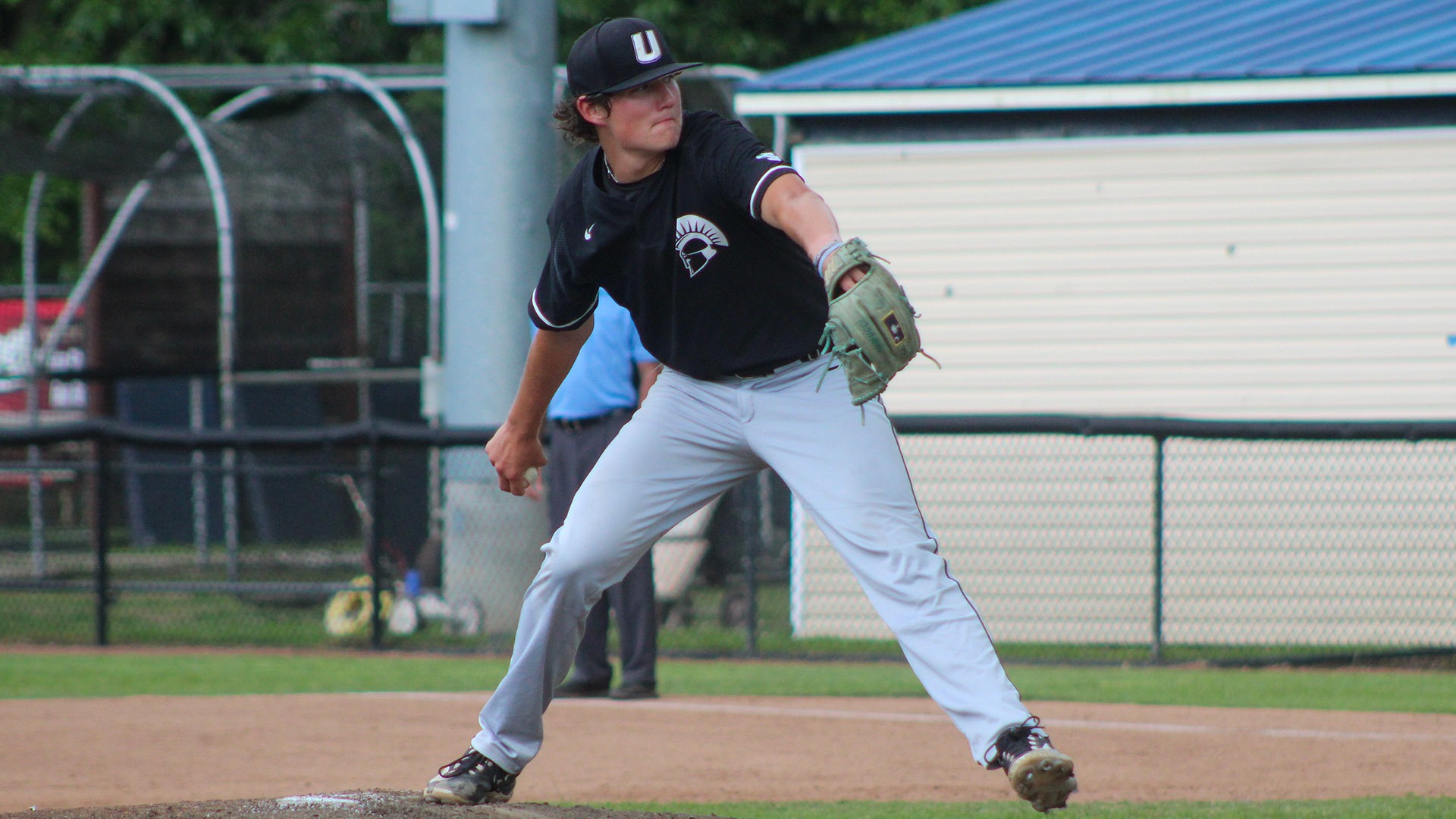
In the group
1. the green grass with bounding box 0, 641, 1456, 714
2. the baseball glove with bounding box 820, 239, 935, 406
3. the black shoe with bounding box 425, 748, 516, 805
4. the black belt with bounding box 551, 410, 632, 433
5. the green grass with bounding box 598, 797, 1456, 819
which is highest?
the baseball glove with bounding box 820, 239, 935, 406

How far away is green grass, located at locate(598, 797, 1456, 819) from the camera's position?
184 inches

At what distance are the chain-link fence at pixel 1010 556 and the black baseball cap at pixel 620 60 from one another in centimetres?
507

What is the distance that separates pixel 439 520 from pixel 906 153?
166 inches

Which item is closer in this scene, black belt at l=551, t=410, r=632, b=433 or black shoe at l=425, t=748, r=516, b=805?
black shoe at l=425, t=748, r=516, b=805

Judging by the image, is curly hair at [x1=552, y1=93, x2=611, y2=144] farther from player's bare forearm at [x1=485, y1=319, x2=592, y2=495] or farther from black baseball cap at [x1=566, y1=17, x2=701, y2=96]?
player's bare forearm at [x1=485, y1=319, x2=592, y2=495]

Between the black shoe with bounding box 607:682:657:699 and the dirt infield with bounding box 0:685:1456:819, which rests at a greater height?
the dirt infield with bounding box 0:685:1456:819

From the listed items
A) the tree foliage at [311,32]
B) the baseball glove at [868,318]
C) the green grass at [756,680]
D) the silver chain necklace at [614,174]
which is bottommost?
the green grass at [756,680]

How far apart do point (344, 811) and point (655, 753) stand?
1.84 m

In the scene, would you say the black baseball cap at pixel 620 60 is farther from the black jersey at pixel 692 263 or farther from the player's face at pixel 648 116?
the black jersey at pixel 692 263

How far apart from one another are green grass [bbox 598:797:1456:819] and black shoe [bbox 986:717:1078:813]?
1.14 metres

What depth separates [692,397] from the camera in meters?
4.24

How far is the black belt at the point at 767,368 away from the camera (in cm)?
412

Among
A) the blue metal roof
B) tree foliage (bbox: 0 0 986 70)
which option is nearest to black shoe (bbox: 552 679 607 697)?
the blue metal roof

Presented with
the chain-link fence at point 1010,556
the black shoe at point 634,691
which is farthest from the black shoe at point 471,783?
the chain-link fence at point 1010,556
